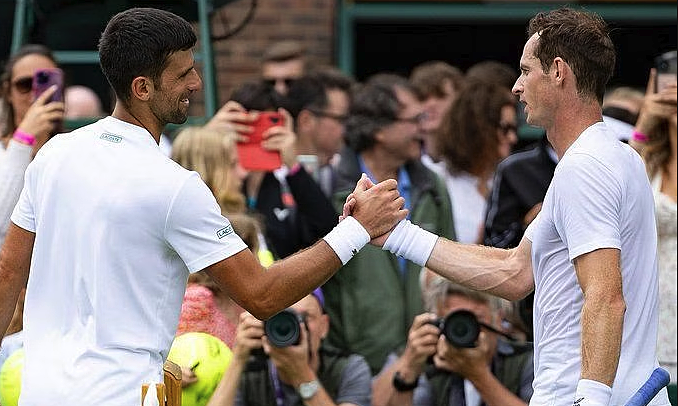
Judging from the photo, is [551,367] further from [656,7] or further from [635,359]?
[656,7]

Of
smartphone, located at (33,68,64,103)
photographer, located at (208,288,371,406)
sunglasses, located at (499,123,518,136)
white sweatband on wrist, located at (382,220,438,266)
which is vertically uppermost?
white sweatband on wrist, located at (382,220,438,266)

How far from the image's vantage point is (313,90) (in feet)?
26.5

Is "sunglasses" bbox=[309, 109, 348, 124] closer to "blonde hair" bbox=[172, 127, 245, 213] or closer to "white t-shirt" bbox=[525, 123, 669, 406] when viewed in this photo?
"blonde hair" bbox=[172, 127, 245, 213]

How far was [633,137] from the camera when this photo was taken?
645cm

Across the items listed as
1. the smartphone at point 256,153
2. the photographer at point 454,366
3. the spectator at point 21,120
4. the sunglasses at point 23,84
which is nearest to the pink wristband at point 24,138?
the spectator at point 21,120

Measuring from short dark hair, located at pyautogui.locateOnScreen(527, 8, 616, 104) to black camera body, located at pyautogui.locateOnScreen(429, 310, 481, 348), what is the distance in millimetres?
1667

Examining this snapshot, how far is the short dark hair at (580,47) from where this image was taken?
4.25m

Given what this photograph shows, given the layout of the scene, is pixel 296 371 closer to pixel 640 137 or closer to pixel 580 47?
pixel 640 137

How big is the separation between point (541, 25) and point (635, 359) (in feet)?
3.26

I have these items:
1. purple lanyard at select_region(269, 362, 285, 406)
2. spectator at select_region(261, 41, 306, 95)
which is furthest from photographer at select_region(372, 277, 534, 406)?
spectator at select_region(261, 41, 306, 95)

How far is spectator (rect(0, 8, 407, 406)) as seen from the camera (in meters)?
3.92

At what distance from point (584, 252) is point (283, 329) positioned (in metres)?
1.90

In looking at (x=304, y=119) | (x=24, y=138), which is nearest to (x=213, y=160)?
(x=24, y=138)

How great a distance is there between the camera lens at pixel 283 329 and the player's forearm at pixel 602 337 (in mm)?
1868
